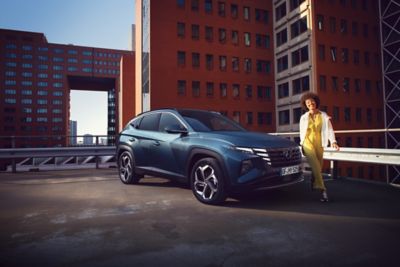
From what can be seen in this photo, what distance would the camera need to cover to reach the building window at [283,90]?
124 ft

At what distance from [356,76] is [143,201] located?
38027 mm

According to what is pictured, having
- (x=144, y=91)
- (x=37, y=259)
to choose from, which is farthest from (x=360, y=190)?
(x=144, y=91)

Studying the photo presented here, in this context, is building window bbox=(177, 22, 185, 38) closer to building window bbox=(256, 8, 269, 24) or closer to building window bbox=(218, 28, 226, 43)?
building window bbox=(218, 28, 226, 43)

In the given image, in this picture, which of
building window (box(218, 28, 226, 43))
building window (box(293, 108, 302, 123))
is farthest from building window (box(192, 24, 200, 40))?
building window (box(293, 108, 302, 123))

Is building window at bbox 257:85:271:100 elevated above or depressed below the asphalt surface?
above

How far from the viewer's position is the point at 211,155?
479cm

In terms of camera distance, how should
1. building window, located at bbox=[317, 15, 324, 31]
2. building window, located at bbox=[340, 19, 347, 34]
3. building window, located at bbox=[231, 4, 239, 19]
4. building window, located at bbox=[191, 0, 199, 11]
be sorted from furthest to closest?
building window, located at bbox=[231, 4, 239, 19]
building window, located at bbox=[340, 19, 347, 34]
building window, located at bbox=[191, 0, 199, 11]
building window, located at bbox=[317, 15, 324, 31]

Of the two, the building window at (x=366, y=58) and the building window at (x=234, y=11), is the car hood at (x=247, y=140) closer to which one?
the building window at (x=234, y=11)

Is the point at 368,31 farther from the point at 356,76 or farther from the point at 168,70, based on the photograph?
the point at 168,70

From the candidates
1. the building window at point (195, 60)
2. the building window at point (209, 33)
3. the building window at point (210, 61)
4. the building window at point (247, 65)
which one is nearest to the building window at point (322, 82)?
the building window at point (247, 65)

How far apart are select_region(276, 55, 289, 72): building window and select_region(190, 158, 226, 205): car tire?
35.8m

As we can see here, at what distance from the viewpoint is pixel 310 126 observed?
16.6 ft

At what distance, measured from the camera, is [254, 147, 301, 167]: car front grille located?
14.8 ft

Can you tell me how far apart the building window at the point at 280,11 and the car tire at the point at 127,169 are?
37.9m
